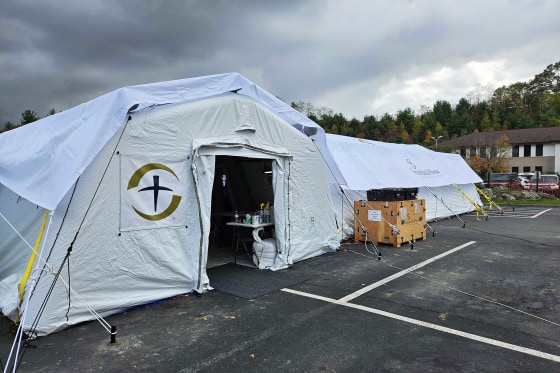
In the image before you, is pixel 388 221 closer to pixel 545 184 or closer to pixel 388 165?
pixel 388 165

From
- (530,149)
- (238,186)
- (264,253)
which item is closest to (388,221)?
(264,253)

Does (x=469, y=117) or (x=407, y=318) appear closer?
(x=407, y=318)

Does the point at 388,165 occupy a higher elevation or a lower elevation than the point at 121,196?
higher

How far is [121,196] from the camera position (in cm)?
460

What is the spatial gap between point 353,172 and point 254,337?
607 cm

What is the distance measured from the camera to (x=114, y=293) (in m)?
4.44

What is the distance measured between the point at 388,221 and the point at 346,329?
198 inches

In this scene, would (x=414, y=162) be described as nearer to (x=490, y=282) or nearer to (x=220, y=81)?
(x=490, y=282)

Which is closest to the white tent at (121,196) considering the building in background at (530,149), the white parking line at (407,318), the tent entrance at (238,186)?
the white parking line at (407,318)

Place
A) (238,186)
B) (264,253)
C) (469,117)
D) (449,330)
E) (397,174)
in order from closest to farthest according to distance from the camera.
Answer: (449,330) → (264,253) → (238,186) → (397,174) → (469,117)

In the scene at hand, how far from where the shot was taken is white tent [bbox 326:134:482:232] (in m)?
9.02

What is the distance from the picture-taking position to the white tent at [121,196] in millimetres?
4039

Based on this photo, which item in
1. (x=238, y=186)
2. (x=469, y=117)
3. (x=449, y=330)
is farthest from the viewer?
(x=469, y=117)

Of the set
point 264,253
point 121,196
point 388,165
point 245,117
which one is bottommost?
point 264,253
